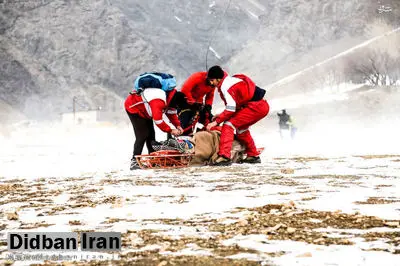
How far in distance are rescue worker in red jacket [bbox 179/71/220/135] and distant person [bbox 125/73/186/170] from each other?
24 centimetres

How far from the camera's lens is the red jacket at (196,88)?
11234 mm

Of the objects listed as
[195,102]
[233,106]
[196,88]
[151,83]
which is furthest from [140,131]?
[233,106]

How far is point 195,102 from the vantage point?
11.3 metres

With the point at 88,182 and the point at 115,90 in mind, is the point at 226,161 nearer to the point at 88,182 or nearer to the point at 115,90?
the point at 88,182

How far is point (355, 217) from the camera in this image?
452 cm

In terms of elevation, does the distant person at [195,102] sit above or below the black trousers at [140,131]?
above

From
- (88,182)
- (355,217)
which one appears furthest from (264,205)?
(88,182)

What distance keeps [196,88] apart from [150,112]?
1305mm

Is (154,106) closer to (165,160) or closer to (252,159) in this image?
(165,160)

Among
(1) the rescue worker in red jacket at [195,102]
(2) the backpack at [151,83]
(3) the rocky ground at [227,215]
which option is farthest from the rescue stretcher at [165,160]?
(3) the rocky ground at [227,215]

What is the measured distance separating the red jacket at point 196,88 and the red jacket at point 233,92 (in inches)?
36.5

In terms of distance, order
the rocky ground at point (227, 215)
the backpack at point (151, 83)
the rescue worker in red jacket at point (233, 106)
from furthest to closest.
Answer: the backpack at point (151, 83) → the rescue worker in red jacket at point (233, 106) → the rocky ground at point (227, 215)

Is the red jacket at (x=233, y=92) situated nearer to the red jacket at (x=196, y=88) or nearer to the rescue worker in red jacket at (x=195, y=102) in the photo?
the rescue worker in red jacket at (x=195, y=102)

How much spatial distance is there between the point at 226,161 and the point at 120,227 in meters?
6.05
